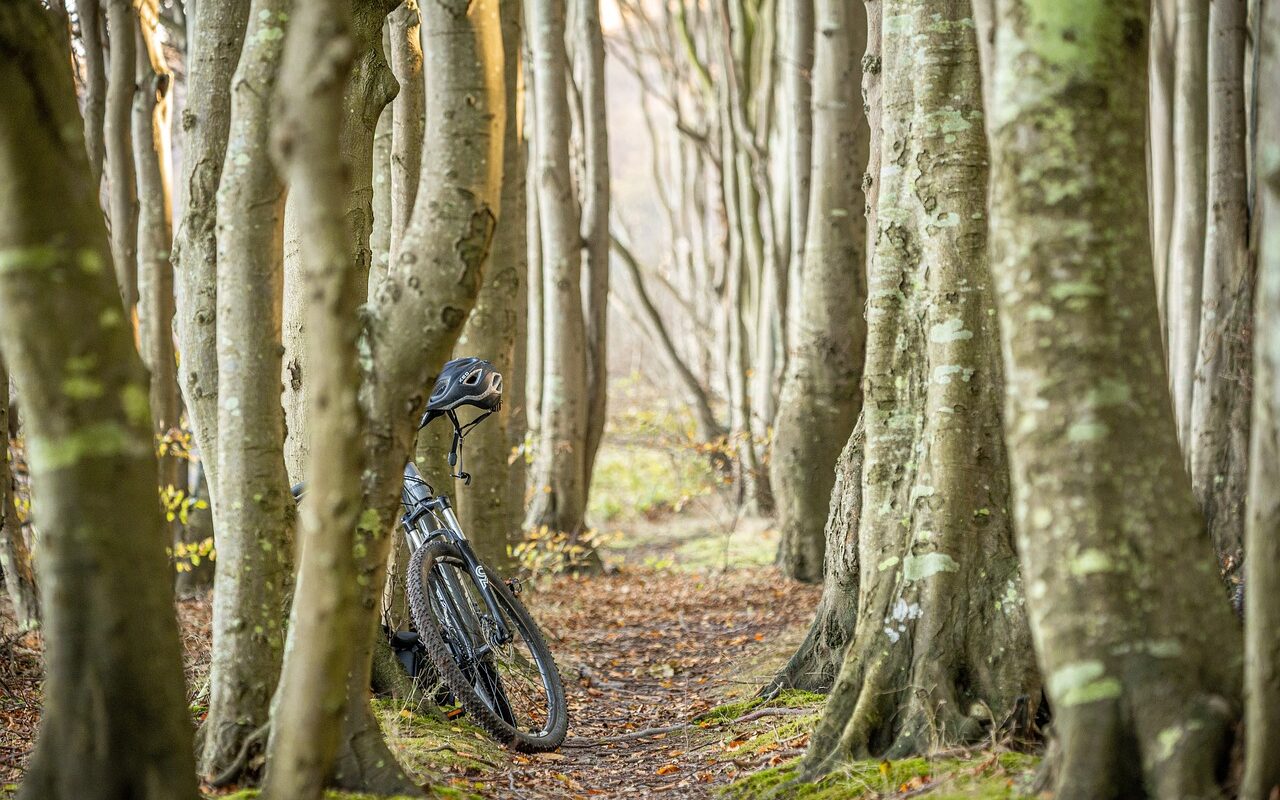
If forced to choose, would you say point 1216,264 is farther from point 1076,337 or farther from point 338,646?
point 338,646

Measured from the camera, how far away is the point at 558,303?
10875 mm

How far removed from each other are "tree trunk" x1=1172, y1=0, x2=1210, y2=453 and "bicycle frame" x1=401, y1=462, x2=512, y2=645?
19.5ft

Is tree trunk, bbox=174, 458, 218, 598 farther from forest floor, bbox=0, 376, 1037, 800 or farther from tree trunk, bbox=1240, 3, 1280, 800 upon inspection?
tree trunk, bbox=1240, 3, 1280, 800

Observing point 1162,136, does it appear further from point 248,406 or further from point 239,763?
point 239,763

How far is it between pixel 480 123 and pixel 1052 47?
1.66 metres

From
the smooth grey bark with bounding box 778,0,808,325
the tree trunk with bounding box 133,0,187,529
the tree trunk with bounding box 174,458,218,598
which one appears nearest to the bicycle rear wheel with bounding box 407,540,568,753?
the tree trunk with bounding box 133,0,187,529

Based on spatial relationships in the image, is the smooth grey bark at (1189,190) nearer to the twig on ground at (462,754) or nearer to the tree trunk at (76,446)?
the twig on ground at (462,754)

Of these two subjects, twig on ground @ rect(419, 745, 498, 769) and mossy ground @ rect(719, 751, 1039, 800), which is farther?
twig on ground @ rect(419, 745, 498, 769)

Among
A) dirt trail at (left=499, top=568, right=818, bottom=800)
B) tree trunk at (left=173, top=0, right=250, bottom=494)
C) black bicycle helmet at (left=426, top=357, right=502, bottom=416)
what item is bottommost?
dirt trail at (left=499, top=568, right=818, bottom=800)

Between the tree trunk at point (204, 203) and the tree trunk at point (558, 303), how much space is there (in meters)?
6.08

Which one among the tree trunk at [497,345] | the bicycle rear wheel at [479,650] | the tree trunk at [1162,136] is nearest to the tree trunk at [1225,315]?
the tree trunk at [1162,136]

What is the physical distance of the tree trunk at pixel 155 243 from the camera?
9.49 metres

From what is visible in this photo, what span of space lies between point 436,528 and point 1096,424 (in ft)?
11.1

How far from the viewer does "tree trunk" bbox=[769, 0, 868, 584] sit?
31.0 feet
